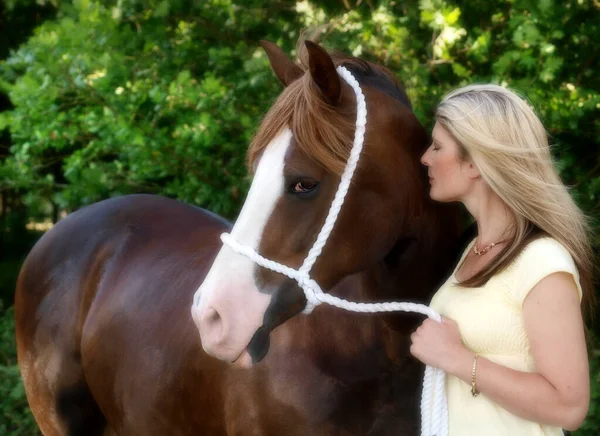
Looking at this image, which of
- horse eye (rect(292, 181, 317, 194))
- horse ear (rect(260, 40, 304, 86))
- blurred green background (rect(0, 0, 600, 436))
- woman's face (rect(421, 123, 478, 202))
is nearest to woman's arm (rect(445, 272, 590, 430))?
woman's face (rect(421, 123, 478, 202))

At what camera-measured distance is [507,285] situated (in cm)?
160

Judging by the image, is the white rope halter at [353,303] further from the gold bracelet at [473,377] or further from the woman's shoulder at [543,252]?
the woman's shoulder at [543,252]

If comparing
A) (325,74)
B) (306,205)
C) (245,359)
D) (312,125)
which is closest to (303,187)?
(306,205)

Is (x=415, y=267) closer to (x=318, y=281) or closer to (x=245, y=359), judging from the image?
(x=318, y=281)

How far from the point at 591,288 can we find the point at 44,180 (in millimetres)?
3800

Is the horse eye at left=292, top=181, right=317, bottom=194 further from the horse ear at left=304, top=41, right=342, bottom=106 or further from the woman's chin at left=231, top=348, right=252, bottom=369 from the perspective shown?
the woman's chin at left=231, top=348, right=252, bottom=369

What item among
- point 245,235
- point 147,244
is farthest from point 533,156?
point 147,244

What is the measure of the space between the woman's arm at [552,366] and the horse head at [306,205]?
1.34ft

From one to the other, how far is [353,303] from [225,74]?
272 cm

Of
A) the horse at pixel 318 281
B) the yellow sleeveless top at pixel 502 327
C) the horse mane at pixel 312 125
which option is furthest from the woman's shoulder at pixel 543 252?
the horse mane at pixel 312 125

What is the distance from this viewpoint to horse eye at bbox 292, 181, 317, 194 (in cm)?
168

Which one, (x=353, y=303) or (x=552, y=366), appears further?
(x=353, y=303)

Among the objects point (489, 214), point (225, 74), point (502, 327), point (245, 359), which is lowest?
point (225, 74)

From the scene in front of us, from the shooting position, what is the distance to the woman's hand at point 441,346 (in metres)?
1.62
